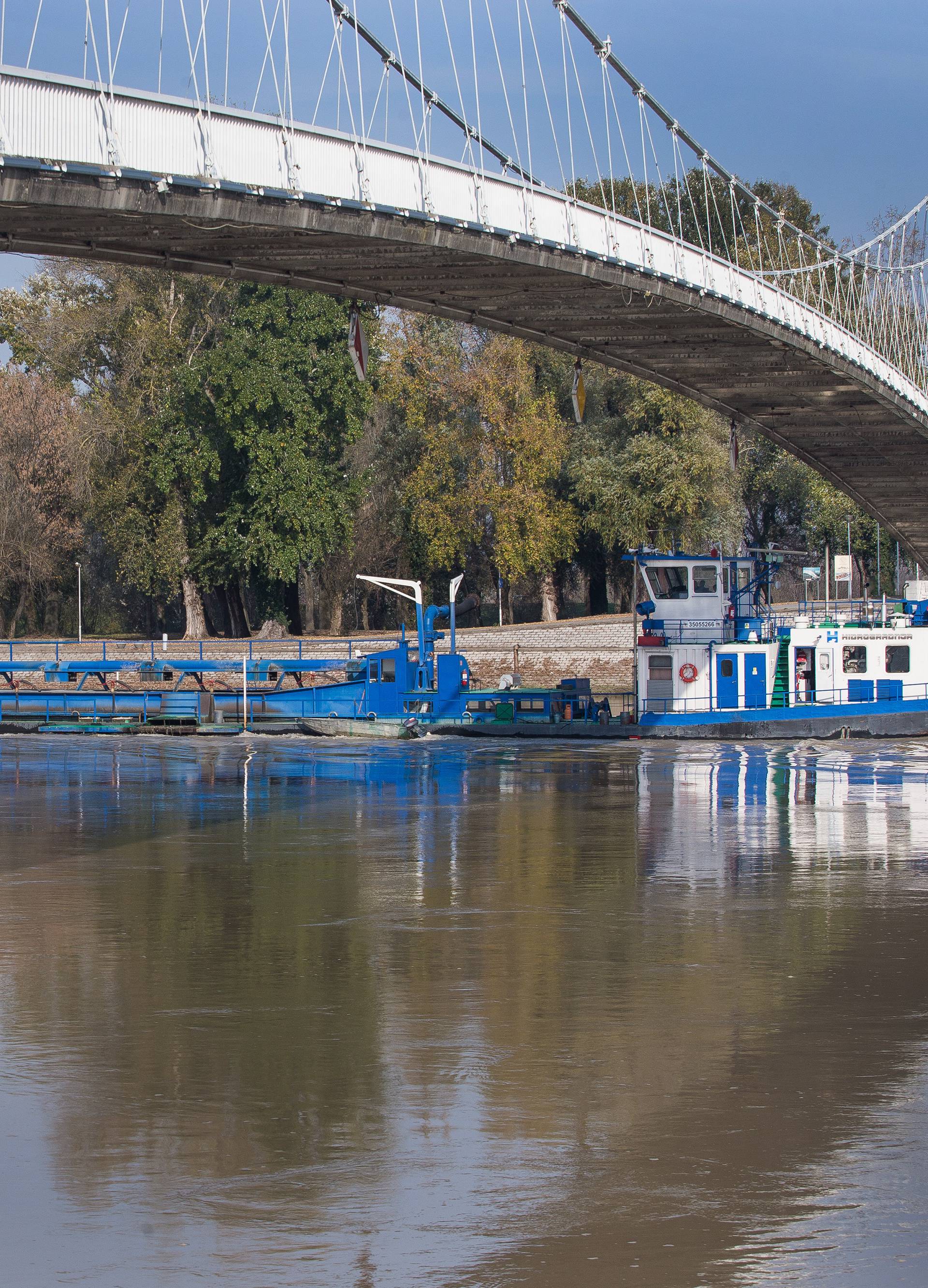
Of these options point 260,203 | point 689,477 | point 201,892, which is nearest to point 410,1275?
point 201,892

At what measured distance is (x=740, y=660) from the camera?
38.2 m

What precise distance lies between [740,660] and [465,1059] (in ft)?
94.0

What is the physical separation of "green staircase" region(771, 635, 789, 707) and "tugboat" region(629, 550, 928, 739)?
3 centimetres

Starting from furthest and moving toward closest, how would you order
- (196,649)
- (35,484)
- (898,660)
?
1. (35,484)
2. (196,649)
3. (898,660)

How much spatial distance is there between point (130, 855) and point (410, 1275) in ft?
46.1

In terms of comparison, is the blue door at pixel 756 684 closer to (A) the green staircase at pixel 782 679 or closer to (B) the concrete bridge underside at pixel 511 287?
(A) the green staircase at pixel 782 679

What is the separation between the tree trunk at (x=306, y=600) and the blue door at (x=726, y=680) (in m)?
32.2

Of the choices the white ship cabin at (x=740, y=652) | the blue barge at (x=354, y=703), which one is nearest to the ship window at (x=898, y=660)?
the white ship cabin at (x=740, y=652)

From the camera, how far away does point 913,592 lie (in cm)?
4197

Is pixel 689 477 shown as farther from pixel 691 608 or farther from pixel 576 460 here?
pixel 691 608

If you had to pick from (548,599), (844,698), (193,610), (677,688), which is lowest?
(844,698)

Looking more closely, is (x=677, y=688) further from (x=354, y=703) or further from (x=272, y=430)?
(x=272, y=430)

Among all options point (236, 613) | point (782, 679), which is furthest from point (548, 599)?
point (782, 679)

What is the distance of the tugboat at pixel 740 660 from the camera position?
38.0 meters
